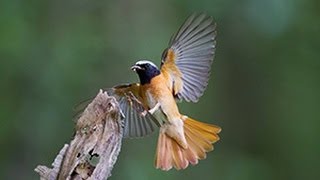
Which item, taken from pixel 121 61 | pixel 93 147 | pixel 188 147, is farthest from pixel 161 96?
pixel 121 61

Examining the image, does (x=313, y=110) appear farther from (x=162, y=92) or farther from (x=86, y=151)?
(x=86, y=151)

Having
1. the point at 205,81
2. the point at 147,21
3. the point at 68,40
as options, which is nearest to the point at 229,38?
the point at 147,21

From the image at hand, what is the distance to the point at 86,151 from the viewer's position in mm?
1549

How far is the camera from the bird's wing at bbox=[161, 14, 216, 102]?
2.04 metres

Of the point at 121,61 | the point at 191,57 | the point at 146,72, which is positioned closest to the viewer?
the point at 146,72

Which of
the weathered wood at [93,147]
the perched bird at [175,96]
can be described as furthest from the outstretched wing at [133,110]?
the weathered wood at [93,147]

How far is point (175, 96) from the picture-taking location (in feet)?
6.64

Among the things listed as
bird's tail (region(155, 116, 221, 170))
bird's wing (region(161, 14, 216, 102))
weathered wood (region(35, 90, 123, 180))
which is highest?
bird's wing (region(161, 14, 216, 102))

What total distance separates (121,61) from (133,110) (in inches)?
47.6

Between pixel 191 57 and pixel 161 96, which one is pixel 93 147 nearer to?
pixel 161 96

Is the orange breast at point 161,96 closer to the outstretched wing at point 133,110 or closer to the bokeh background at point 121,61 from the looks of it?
the outstretched wing at point 133,110

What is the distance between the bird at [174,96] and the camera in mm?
1938

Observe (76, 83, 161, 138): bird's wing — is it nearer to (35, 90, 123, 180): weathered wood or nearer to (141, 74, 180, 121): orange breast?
(141, 74, 180, 121): orange breast

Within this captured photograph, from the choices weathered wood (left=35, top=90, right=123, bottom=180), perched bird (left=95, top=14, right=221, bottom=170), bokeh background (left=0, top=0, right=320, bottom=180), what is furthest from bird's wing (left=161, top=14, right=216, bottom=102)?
bokeh background (left=0, top=0, right=320, bottom=180)
